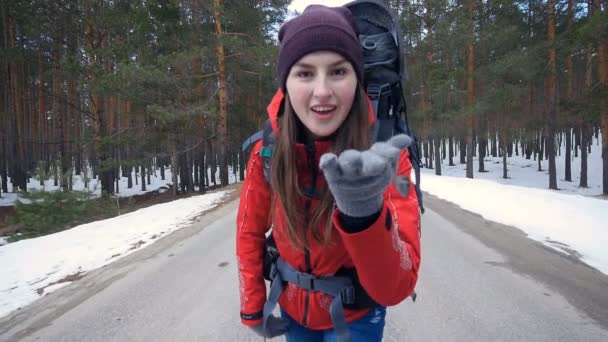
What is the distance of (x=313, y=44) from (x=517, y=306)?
326cm

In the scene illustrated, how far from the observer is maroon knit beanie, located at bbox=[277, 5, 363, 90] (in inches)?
51.9

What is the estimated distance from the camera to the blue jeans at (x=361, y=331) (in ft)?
4.85

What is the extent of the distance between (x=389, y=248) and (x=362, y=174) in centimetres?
30


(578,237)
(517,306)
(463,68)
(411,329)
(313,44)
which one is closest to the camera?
(313,44)

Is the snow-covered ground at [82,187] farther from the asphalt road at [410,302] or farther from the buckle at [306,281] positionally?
the buckle at [306,281]

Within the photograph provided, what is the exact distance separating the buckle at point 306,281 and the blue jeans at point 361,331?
0.74 ft

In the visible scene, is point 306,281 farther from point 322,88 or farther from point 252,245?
point 322,88

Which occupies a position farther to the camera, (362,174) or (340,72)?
(340,72)

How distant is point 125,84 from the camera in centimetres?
1364

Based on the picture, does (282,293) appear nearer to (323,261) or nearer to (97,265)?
(323,261)

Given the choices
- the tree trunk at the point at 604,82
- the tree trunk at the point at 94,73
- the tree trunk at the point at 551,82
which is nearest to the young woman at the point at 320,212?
the tree trunk at the point at 604,82

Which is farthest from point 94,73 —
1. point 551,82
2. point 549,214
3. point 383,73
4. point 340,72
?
point 551,82

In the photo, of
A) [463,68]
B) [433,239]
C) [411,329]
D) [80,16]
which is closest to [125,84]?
[80,16]

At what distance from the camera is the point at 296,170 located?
1396mm
